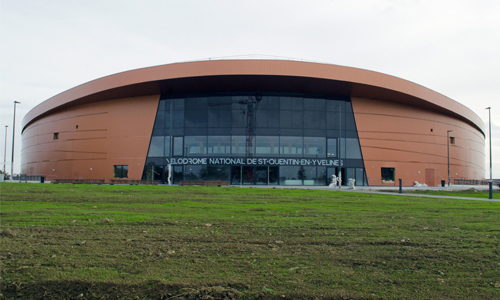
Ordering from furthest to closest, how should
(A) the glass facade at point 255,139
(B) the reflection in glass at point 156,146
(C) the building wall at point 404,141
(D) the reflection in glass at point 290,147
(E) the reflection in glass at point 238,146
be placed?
(C) the building wall at point 404,141 → (B) the reflection in glass at point 156,146 → (D) the reflection in glass at point 290,147 → (A) the glass facade at point 255,139 → (E) the reflection in glass at point 238,146

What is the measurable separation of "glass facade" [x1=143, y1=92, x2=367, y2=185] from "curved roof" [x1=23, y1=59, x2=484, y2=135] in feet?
5.50

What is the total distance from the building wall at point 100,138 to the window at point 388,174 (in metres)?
28.7

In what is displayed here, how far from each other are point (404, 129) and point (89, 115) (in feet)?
132

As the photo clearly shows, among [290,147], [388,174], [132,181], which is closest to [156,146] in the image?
[132,181]

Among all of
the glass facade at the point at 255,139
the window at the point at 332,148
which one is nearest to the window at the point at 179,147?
the glass facade at the point at 255,139

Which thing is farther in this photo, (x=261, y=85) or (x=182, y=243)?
(x=261, y=85)

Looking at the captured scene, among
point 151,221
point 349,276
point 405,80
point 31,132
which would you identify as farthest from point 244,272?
point 31,132

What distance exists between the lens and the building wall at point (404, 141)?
41031 mm

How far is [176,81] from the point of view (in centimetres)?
3741

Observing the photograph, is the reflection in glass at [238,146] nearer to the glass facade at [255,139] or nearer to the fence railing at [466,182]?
the glass facade at [255,139]

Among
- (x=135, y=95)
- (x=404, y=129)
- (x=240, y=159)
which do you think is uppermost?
(x=135, y=95)

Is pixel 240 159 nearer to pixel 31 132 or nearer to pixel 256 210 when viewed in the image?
pixel 256 210

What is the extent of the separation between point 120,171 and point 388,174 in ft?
107

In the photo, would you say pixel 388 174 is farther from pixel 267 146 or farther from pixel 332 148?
pixel 267 146
